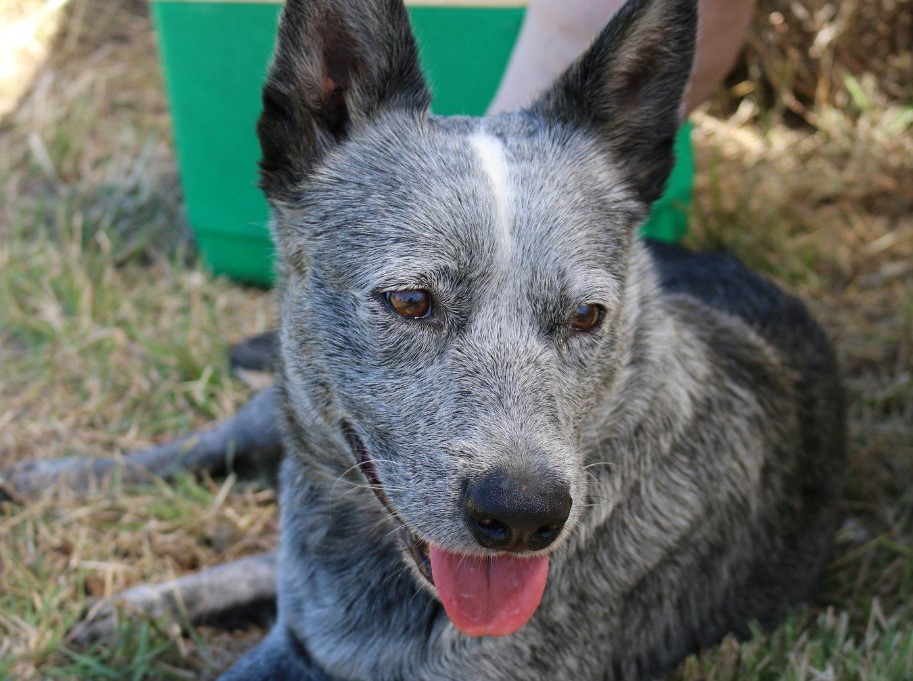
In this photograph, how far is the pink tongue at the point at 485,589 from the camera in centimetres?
229

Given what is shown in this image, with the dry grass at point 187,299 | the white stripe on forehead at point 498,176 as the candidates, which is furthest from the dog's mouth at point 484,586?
the dry grass at point 187,299

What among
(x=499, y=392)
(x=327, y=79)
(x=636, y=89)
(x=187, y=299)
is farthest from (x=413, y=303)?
(x=187, y=299)

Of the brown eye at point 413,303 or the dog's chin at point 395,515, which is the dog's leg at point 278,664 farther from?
the brown eye at point 413,303

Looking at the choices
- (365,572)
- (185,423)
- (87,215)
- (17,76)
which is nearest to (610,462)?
(365,572)

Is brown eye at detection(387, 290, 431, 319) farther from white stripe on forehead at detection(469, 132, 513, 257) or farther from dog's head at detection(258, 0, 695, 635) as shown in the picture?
white stripe on forehead at detection(469, 132, 513, 257)

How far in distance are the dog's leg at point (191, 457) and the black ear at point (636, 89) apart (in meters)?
1.58

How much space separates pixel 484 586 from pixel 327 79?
4.04 feet

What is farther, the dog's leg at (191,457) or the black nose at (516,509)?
the dog's leg at (191,457)

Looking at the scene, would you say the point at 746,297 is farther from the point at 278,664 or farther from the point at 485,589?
the point at 278,664

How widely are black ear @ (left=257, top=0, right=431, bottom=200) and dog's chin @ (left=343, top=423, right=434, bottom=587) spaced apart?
626 mm

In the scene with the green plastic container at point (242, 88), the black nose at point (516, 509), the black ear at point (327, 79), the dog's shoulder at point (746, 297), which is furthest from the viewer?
the green plastic container at point (242, 88)

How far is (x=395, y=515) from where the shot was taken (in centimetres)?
237

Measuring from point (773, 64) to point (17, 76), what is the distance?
4.52 meters

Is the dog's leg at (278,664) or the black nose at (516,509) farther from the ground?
the black nose at (516,509)
